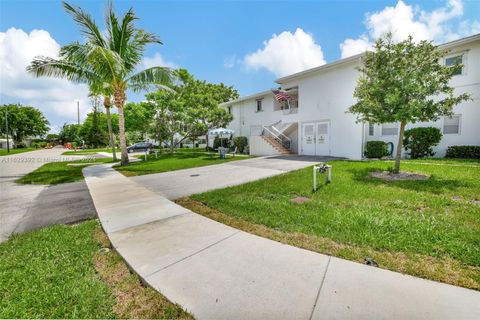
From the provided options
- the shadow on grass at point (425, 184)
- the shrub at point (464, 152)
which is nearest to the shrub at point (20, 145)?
the shadow on grass at point (425, 184)

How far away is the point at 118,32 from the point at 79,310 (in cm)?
1519

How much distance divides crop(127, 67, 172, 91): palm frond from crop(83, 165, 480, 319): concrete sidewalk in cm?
1201

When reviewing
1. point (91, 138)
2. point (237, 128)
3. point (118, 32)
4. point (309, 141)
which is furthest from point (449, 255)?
point (91, 138)

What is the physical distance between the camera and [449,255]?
3176 mm

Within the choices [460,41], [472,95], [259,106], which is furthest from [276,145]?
[460,41]

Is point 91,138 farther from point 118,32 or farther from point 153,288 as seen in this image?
point 153,288

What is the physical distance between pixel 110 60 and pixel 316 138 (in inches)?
562

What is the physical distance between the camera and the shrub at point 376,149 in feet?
46.4

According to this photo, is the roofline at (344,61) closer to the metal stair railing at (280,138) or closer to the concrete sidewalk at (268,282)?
the metal stair railing at (280,138)

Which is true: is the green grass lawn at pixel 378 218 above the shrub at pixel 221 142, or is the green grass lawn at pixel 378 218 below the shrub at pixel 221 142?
below

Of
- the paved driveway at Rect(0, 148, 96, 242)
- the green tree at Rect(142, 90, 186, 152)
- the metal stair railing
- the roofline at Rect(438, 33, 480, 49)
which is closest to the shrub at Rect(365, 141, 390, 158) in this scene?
the roofline at Rect(438, 33, 480, 49)

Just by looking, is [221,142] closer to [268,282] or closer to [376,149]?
[376,149]

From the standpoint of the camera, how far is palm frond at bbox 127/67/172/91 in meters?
13.9

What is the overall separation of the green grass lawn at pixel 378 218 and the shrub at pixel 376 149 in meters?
6.25
